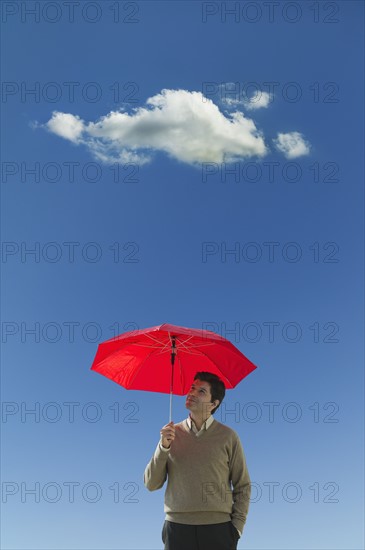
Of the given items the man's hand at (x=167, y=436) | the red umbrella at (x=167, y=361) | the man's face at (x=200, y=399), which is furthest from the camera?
the red umbrella at (x=167, y=361)

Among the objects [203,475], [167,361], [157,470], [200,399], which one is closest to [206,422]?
[200,399]

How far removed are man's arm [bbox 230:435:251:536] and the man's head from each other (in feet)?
1.12

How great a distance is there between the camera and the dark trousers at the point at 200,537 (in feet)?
16.0

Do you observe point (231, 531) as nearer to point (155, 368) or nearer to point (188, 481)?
point (188, 481)

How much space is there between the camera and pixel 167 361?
580 cm

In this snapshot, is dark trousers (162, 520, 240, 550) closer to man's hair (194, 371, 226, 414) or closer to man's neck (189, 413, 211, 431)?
man's neck (189, 413, 211, 431)

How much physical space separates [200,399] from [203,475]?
1.93 ft

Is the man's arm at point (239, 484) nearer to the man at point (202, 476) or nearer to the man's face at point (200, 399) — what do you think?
the man at point (202, 476)

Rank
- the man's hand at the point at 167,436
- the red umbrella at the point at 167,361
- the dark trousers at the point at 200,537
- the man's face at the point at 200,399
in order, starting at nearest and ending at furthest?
the dark trousers at the point at 200,537, the man's hand at the point at 167,436, the man's face at the point at 200,399, the red umbrella at the point at 167,361

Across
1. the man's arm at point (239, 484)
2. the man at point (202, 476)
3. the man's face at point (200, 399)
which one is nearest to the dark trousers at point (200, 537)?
the man at point (202, 476)

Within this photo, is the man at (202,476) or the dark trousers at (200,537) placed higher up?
the man at (202,476)

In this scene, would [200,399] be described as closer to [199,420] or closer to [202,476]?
Answer: [199,420]

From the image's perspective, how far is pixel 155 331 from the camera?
5.16 metres

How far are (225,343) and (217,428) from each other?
698 mm
